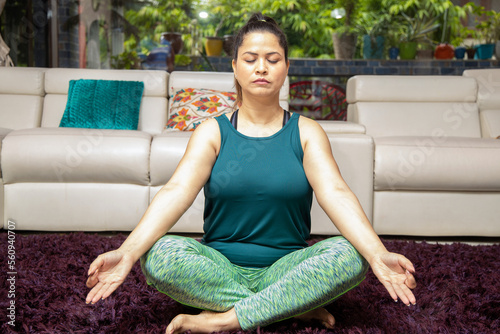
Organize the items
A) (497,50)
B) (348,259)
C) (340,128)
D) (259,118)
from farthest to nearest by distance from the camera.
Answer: (497,50), (340,128), (259,118), (348,259)

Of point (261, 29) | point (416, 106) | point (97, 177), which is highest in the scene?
point (261, 29)

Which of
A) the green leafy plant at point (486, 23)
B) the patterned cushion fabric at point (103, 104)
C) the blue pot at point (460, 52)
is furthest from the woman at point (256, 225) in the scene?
the green leafy plant at point (486, 23)

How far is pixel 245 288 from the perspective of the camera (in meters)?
1.01

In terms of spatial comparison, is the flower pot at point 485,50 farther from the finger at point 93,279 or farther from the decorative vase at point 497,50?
the finger at point 93,279

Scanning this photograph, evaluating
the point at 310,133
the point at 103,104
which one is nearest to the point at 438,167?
the point at 310,133

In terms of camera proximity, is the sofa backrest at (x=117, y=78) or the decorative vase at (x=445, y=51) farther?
the decorative vase at (x=445, y=51)

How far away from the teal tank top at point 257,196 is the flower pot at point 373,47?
4.57 meters

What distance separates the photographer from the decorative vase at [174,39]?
535 cm

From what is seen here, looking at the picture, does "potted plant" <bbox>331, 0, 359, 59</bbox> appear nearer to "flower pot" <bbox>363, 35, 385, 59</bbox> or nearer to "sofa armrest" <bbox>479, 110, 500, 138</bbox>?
"flower pot" <bbox>363, 35, 385, 59</bbox>

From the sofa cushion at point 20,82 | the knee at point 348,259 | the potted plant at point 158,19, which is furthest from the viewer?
the potted plant at point 158,19

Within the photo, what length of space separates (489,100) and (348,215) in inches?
95.3

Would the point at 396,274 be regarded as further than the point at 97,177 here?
No

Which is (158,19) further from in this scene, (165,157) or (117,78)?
(165,157)

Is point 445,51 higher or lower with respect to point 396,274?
higher
